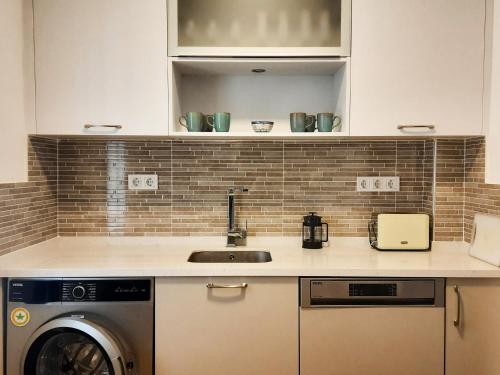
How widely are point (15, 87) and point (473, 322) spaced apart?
7.43 ft

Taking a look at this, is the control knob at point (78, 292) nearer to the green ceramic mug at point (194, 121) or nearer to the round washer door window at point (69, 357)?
the round washer door window at point (69, 357)

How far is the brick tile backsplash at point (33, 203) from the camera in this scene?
182cm

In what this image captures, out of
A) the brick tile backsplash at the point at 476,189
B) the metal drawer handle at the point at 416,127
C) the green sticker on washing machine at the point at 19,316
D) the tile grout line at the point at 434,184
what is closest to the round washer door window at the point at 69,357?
the green sticker on washing machine at the point at 19,316

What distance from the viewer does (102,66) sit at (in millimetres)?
1906

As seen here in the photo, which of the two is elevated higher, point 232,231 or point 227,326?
point 232,231

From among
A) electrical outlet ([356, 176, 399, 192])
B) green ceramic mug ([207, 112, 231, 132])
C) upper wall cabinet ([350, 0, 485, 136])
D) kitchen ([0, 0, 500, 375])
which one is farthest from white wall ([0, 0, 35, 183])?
electrical outlet ([356, 176, 399, 192])

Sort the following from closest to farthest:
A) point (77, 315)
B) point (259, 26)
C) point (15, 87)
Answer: point (77, 315) → point (15, 87) → point (259, 26)

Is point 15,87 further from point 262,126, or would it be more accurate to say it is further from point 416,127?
point 416,127

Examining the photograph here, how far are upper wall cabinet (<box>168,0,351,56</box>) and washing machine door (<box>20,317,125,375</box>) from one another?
1.32 m

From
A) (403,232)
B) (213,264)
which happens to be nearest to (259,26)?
(213,264)

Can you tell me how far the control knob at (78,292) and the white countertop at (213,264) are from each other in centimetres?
5

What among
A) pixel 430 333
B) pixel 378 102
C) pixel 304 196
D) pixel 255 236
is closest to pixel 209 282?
pixel 255 236

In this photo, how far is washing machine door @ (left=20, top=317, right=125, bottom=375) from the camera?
1.64 m

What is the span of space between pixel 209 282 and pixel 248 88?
1091 millimetres
